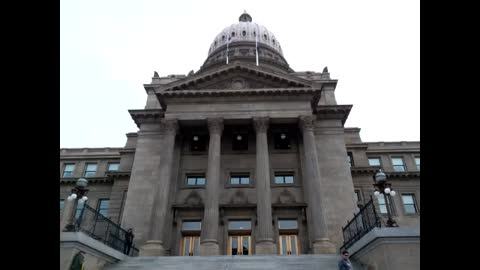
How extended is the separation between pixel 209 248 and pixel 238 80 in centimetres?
1634

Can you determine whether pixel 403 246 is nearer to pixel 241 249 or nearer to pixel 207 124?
pixel 241 249

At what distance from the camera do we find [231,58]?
53.1 m

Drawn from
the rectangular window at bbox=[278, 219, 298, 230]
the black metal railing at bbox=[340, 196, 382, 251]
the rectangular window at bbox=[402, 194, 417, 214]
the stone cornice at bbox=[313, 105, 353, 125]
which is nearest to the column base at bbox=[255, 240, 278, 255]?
the rectangular window at bbox=[278, 219, 298, 230]

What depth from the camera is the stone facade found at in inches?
1017

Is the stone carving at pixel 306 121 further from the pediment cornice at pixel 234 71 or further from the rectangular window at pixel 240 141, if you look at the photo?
the rectangular window at pixel 240 141

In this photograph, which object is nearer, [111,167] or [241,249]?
[241,249]

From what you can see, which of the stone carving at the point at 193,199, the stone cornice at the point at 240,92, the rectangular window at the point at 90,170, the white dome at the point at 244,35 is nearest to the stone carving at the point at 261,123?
the stone cornice at the point at 240,92

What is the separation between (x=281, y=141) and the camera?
31844mm

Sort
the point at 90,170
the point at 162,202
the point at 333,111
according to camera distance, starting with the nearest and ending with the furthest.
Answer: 1. the point at 162,202
2. the point at 333,111
3. the point at 90,170

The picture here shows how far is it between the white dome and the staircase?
1987 inches

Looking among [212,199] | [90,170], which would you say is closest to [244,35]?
[90,170]

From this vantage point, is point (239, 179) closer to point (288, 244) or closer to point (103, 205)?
point (288, 244)
